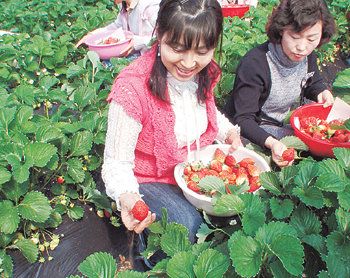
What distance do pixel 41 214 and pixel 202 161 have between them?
88cm

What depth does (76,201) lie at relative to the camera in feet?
7.13

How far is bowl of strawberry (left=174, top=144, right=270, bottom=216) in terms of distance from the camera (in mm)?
1554

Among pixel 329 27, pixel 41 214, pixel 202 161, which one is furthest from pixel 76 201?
pixel 329 27

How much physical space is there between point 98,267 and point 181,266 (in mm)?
250

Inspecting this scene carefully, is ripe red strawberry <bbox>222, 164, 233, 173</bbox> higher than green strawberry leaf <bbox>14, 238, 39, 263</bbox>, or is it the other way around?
ripe red strawberry <bbox>222, 164, 233, 173</bbox>

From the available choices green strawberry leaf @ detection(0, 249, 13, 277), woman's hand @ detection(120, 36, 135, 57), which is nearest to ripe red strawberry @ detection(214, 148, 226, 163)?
green strawberry leaf @ detection(0, 249, 13, 277)

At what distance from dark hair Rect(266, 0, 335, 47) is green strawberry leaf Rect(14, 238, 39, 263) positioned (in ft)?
6.16

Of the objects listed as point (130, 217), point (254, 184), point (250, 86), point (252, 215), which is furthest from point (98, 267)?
point (250, 86)

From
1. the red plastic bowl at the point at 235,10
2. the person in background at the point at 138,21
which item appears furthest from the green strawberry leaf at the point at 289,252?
the red plastic bowl at the point at 235,10

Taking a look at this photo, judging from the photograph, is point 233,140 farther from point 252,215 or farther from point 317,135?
point 252,215

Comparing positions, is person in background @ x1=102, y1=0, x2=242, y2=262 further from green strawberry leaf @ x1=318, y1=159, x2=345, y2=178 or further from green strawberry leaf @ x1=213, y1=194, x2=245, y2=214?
green strawberry leaf @ x1=318, y1=159, x2=345, y2=178

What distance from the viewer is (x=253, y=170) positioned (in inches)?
65.2

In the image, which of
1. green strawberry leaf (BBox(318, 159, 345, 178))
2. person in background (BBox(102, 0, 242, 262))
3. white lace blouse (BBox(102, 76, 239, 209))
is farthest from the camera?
white lace blouse (BBox(102, 76, 239, 209))

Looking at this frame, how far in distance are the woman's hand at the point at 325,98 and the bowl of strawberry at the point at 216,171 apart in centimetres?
79
